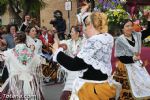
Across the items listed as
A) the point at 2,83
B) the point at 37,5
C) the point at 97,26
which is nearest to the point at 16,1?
the point at 37,5

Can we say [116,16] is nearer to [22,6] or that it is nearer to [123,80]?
[123,80]

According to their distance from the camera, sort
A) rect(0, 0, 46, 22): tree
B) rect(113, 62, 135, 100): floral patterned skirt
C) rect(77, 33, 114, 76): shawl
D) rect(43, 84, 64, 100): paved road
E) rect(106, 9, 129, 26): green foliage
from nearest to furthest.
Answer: rect(77, 33, 114, 76): shawl < rect(113, 62, 135, 100): floral patterned skirt < rect(106, 9, 129, 26): green foliage < rect(43, 84, 64, 100): paved road < rect(0, 0, 46, 22): tree

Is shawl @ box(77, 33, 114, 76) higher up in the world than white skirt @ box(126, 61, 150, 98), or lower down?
higher up

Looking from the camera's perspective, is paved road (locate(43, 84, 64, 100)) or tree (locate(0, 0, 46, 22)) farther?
tree (locate(0, 0, 46, 22))

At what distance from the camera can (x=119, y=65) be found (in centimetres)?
750

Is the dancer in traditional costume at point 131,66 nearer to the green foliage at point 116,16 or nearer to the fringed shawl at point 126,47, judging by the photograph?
the fringed shawl at point 126,47

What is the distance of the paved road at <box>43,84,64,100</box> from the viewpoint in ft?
33.5

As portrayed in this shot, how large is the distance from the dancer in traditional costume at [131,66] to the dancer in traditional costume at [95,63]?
212 cm

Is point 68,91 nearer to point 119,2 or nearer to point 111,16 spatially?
point 111,16

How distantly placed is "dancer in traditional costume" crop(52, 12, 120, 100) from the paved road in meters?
4.96

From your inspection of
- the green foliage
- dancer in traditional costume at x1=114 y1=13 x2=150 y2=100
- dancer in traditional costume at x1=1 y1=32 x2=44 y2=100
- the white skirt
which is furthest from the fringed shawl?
the green foliage

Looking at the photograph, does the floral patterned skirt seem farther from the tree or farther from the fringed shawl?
the tree

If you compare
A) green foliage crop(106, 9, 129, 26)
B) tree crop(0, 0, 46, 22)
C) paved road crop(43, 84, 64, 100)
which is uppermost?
green foliage crop(106, 9, 129, 26)

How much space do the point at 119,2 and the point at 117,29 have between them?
1.15 metres
